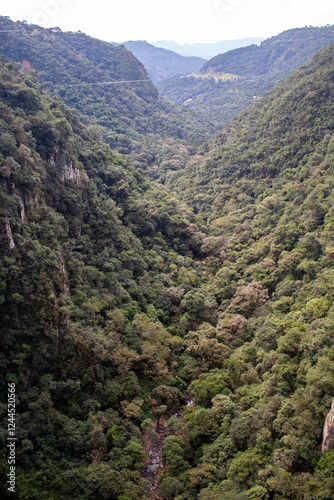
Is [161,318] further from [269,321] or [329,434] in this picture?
[329,434]

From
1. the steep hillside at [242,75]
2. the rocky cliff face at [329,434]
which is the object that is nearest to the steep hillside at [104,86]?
the steep hillside at [242,75]

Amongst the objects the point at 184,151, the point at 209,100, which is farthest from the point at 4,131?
the point at 209,100

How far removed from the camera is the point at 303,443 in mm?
17438

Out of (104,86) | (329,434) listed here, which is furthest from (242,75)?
(329,434)

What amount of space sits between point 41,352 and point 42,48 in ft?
258

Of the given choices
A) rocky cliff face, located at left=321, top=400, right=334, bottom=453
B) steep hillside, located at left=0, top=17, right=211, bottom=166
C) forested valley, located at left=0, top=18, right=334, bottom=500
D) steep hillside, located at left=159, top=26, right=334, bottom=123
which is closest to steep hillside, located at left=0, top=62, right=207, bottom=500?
forested valley, located at left=0, top=18, right=334, bottom=500

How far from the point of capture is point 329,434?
1672 cm

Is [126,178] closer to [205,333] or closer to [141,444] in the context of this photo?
[205,333]

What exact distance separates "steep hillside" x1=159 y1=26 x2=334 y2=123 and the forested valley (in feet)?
268

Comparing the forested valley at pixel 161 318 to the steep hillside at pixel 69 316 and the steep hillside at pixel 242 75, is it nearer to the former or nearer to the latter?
the steep hillside at pixel 69 316

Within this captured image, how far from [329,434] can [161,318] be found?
19.7 meters

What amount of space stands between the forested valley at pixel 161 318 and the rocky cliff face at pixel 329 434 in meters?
0.17

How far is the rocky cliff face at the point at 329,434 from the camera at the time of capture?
16567 mm

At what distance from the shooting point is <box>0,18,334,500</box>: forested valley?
1941 cm
